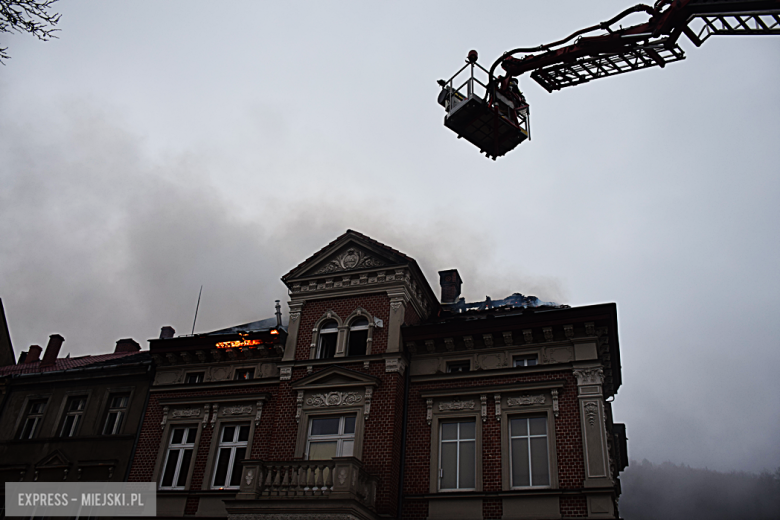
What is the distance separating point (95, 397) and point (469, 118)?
17254 millimetres

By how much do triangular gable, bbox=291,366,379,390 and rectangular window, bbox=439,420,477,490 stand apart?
296 cm

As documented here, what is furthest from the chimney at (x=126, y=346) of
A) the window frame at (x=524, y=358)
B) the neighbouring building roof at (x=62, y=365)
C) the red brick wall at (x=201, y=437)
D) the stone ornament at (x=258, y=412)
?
the window frame at (x=524, y=358)

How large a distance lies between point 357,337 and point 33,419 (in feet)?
45.1

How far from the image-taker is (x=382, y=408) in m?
19.3

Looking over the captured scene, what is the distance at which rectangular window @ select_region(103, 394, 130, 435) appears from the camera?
23109 millimetres

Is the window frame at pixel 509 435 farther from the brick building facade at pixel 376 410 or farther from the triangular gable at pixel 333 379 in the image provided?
the triangular gable at pixel 333 379

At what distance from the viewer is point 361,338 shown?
21.3m

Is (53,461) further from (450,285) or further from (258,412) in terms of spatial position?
(450,285)

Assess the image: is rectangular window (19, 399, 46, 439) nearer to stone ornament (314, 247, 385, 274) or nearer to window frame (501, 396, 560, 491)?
stone ornament (314, 247, 385, 274)

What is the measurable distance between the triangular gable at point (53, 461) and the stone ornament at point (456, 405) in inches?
547

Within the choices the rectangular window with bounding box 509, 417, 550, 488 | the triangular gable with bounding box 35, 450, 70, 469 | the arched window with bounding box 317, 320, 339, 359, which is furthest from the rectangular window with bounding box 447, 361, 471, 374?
A: the triangular gable with bounding box 35, 450, 70, 469

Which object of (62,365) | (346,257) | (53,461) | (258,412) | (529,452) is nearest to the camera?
(529,452)

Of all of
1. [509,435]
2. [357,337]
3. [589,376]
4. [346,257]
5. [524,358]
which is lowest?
[509,435]

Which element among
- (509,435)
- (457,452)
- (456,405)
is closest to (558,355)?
(509,435)
